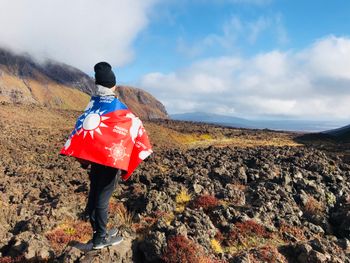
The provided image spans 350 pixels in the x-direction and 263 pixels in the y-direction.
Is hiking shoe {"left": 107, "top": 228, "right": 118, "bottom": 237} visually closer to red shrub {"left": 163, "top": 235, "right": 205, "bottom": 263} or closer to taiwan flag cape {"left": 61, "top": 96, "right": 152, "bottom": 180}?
red shrub {"left": 163, "top": 235, "right": 205, "bottom": 263}

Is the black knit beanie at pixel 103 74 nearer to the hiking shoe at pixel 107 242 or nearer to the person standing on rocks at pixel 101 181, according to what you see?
the person standing on rocks at pixel 101 181

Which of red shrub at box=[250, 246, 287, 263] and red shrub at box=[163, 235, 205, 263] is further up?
red shrub at box=[163, 235, 205, 263]

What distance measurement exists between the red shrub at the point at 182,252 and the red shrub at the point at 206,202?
215 inches

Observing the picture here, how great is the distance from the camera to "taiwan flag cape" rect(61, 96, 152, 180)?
24.1 ft

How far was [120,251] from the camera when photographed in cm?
821

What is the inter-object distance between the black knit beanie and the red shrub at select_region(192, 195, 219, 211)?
7.77 metres

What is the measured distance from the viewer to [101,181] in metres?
7.62

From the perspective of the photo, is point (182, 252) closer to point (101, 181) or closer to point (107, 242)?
point (107, 242)

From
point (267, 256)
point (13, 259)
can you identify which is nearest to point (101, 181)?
point (13, 259)

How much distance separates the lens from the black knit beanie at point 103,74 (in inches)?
301

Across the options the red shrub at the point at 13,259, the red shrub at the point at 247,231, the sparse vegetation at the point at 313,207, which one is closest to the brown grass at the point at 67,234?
the red shrub at the point at 13,259

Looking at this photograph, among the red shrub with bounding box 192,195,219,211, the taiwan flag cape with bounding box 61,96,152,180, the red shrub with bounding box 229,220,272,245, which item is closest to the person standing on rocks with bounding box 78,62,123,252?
the taiwan flag cape with bounding box 61,96,152,180

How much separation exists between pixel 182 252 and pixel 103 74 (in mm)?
3964

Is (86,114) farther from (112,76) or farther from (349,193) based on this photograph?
(349,193)
